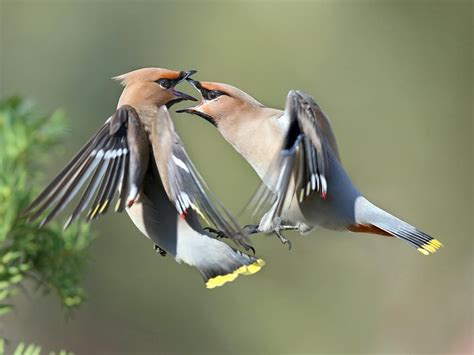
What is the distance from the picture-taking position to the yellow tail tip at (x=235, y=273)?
48.2 inches

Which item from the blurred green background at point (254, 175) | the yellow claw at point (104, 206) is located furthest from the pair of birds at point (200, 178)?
the blurred green background at point (254, 175)

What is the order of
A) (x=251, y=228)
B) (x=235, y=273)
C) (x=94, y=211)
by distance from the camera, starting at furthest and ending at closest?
(x=251, y=228), (x=235, y=273), (x=94, y=211)

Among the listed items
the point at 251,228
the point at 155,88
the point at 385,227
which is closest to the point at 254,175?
the point at 385,227

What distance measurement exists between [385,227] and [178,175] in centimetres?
50

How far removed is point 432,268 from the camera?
4.30 meters

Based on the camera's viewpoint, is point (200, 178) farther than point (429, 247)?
No

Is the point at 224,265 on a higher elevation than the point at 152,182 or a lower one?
lower

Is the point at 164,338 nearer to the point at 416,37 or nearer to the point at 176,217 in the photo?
the point at 416,37

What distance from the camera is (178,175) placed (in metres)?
1.18

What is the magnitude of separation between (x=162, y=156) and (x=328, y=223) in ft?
1.41

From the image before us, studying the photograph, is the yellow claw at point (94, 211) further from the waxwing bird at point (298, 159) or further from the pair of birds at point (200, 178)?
the waxwing bird at point (298, 159)

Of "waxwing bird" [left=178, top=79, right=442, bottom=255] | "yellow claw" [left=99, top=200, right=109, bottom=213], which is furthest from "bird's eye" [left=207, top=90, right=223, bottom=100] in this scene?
"yellow claw" [left=99, top=200, right=109, bottom=213]

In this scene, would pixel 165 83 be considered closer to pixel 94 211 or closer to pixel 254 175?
pixel 94 211

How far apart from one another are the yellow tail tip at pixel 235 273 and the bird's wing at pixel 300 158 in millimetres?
94
